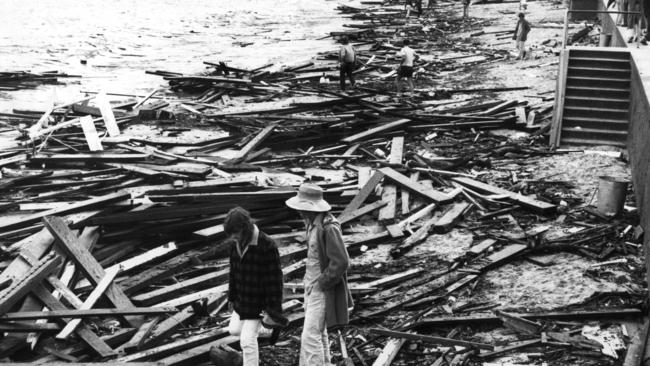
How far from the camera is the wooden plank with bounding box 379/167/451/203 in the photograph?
13.4 meters

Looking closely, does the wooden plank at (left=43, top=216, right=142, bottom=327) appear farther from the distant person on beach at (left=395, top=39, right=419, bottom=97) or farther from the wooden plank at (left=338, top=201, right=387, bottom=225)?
the distant person on beach at (left=395, top=39, right=419, bottom=97)

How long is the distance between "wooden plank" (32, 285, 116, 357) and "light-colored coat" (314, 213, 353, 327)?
91.0 inches

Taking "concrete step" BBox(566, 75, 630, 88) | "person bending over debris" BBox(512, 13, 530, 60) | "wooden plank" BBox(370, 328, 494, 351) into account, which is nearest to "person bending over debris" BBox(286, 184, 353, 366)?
"wooden plank" BBox(370, 328, 494, 351)

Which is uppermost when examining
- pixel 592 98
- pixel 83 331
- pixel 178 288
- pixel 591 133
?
pixel 83 331

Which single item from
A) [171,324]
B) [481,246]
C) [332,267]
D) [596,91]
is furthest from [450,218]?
[596,91]

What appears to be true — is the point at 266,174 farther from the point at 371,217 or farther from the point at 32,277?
the point at 32,277

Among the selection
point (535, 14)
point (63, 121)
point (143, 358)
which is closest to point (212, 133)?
point (63, 121)

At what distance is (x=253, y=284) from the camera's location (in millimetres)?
7164

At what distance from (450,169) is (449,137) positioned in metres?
2.52

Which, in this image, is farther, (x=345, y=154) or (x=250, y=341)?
(x=345, y=154)

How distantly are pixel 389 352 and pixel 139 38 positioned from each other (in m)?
27.2

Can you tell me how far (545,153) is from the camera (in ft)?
54.2

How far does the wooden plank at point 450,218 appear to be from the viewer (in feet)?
40.7

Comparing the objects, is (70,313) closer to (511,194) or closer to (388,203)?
(388,203)
